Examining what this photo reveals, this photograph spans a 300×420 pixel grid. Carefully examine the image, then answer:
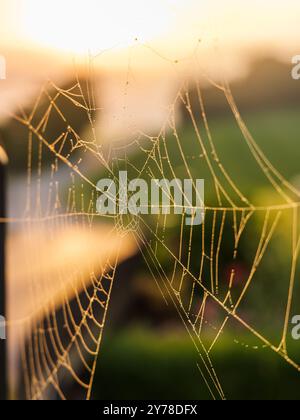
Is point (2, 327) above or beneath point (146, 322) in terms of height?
above

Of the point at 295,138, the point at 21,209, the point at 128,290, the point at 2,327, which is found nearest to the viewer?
the point at 2,327

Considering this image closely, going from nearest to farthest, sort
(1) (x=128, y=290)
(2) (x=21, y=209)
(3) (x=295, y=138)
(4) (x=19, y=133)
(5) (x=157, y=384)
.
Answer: (2) (x=21, y=209) < (4) (x=19, y=133) < (5) (x=157, y=384) < (1) (x=128, y=290) < (3) (x=295, y=138)

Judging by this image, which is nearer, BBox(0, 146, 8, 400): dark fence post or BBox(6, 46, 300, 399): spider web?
BBox(6, 46, 300, 399): spider web

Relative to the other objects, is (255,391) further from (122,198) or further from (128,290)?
(122,198)

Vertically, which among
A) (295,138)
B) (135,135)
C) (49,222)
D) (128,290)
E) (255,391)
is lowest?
(255,391)

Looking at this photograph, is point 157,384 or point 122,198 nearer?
point 122,198

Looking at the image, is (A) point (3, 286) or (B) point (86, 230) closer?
(A) point (3, 286)

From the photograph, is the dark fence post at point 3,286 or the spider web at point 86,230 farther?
the dark fence post at point 3,286

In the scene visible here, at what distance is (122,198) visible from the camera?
1146mm

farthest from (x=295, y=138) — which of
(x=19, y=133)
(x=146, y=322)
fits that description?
(x=19, y=133)

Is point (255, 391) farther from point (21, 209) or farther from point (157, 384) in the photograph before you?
point (21, 209)

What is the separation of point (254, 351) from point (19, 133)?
6.93 ft
